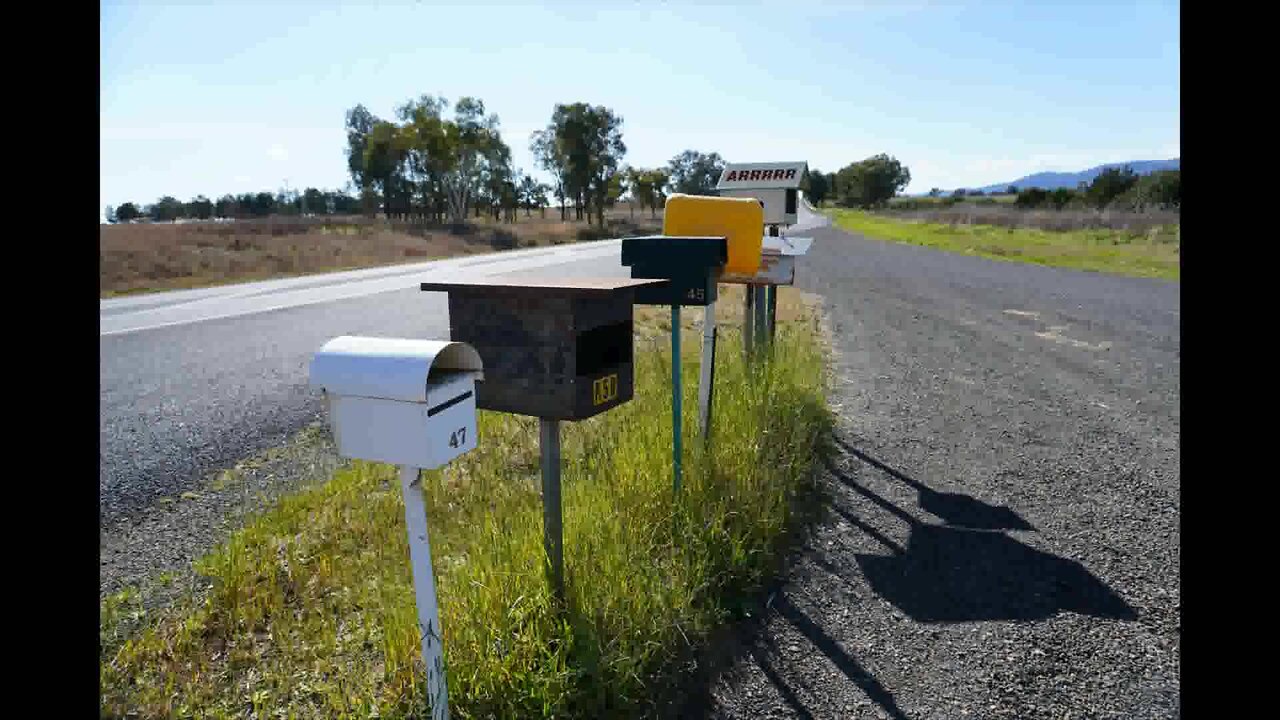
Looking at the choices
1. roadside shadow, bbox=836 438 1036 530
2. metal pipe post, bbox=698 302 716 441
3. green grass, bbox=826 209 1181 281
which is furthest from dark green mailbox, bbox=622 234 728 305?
green grass, bbox=826 209 1181 281

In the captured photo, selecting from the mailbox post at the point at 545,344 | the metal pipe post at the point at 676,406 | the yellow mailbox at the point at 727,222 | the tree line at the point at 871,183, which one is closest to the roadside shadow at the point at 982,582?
the metal pipe post at the point at 676,406

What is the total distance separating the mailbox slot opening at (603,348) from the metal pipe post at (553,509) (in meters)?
0.26

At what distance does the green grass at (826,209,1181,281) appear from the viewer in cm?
1806

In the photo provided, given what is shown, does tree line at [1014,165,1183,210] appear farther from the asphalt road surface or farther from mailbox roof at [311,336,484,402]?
mailbox roof at [311,336,484,402]

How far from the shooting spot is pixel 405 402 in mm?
1728

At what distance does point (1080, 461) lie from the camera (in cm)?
477

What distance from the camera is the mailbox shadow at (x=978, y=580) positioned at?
118 inches

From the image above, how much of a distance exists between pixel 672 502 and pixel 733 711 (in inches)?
41.3

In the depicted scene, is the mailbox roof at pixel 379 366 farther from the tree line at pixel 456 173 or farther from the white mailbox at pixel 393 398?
the tree line at pixel 456 173

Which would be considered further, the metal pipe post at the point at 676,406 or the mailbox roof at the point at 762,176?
the mailbox roof at the point at 762,176

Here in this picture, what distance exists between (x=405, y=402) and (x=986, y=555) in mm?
2860

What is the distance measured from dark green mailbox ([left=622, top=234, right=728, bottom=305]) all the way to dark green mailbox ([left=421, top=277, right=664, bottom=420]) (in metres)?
0.99

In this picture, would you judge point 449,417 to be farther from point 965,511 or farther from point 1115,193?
point 1115,193

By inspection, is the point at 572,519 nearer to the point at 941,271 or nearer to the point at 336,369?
the point at 336,369
